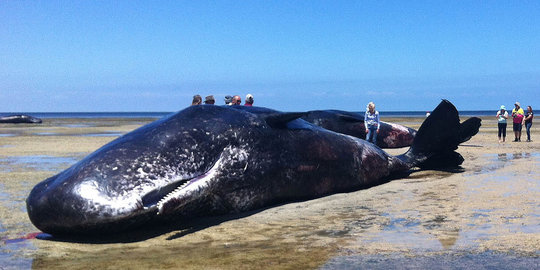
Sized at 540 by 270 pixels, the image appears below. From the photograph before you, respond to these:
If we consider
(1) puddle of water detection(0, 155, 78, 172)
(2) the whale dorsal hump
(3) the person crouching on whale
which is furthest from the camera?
(3) the person crouching on whale

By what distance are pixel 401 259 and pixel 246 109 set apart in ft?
11.5

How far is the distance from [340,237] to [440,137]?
5.00m

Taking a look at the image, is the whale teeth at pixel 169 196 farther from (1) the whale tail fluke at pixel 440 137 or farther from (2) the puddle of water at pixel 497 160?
(2) the puddle of water at pixel 497 160

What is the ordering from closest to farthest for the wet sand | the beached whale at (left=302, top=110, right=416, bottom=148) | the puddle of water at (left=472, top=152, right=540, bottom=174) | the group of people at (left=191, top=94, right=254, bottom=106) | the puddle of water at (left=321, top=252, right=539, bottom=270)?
the puddle of water at (left=321, top=252, right=539, bottom=270)
the wet sand
the puddle of water at (left=472, top=152, right=540, bottom=174)
the group of people at (left=191, top=94, right=254, bottom=106)
the beached whale at (left=302, top=110, right=416, bottom=148)

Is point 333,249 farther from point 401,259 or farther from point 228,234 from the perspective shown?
point 228,234

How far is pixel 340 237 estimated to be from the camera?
459cm

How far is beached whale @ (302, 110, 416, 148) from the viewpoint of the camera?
15.1 meters

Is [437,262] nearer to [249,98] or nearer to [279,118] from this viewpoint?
[279,118]

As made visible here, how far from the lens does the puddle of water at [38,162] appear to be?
11.0 meters

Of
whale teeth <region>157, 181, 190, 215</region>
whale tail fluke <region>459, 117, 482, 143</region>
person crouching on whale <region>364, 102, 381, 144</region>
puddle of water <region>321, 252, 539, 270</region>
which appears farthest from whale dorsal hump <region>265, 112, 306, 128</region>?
person crouching on whale <region>364, 102, 381, 144</region>

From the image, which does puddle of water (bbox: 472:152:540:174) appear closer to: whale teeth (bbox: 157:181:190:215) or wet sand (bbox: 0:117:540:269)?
wet sand (bbox: 0:117:540:269)

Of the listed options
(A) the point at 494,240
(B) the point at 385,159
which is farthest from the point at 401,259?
(B) the point at 385,159

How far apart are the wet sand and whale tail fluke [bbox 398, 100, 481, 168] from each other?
1723 millimetres

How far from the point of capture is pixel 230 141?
6020 millimetres
